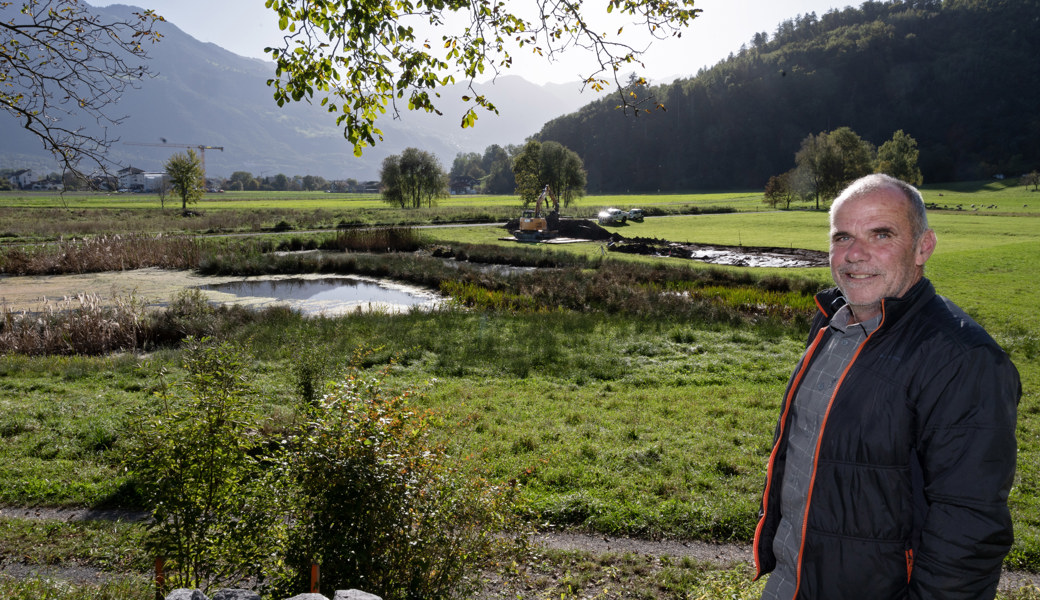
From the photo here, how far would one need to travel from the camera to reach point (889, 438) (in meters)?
2.17

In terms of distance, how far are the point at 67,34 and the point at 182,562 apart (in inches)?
203

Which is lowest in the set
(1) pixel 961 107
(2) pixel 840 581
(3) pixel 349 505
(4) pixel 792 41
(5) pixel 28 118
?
(3) pixel 349 505

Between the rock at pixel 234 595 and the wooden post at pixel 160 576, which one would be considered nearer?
the rock at pixel 234 595

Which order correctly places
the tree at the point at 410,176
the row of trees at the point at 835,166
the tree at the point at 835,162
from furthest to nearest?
1. the tree at the point at 410,176
2. the row of trees at the point at 835,166
3. the tree at the point at 835,162

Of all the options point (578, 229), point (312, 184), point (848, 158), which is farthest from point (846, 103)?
point (312, 184)

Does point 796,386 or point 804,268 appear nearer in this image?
point 796,386

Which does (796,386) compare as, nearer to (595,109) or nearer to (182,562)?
(182,562)

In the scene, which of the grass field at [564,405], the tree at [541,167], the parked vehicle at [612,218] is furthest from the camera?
the tree at [541,167]

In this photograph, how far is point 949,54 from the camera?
16100 centimetres

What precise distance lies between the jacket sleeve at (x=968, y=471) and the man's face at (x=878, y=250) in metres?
0.46

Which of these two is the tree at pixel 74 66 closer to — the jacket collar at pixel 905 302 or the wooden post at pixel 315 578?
the wooden post at pixel 315 578

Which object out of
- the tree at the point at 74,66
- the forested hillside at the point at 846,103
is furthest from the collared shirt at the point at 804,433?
the forested hillside at the point at 846,103

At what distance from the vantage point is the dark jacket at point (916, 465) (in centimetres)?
196

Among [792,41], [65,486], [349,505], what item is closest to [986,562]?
[349,505]
